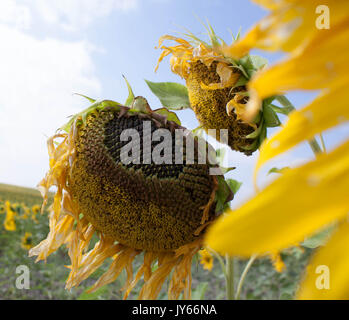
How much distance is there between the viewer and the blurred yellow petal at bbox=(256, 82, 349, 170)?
0.15m

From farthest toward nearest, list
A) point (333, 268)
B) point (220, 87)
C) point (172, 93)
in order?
point (172, 93)
point (220, 87)
point (333, 268)

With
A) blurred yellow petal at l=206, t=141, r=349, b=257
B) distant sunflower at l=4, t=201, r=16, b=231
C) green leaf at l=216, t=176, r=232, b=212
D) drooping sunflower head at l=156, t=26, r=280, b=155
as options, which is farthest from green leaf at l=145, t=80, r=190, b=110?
distant sunflower at l=4, t=201, r=16, b=231

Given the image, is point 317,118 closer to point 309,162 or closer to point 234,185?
point 309,162

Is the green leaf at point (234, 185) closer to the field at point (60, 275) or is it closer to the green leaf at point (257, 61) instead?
the green leaf at point (257, 61)

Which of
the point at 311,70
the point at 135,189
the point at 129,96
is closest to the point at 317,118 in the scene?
the point at 311,70

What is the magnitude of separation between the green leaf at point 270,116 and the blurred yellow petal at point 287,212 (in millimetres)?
673

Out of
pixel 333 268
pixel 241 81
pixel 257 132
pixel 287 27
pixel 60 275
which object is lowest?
pixel 60 275

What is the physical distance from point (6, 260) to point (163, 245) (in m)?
3.16

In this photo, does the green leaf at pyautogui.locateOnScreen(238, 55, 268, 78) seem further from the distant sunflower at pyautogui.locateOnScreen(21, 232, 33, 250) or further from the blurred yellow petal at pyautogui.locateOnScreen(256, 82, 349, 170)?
the distant sunflower at pyautogui.locateOnScreen(21, 232, 33, 250)

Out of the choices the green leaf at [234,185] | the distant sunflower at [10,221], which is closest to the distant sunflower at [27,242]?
the distant sunflower at [10,221]

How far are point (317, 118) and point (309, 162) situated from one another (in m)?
0.03

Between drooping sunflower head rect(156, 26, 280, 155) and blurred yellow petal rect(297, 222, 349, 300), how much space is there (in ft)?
2.07

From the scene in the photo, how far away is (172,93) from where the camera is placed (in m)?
0.93
